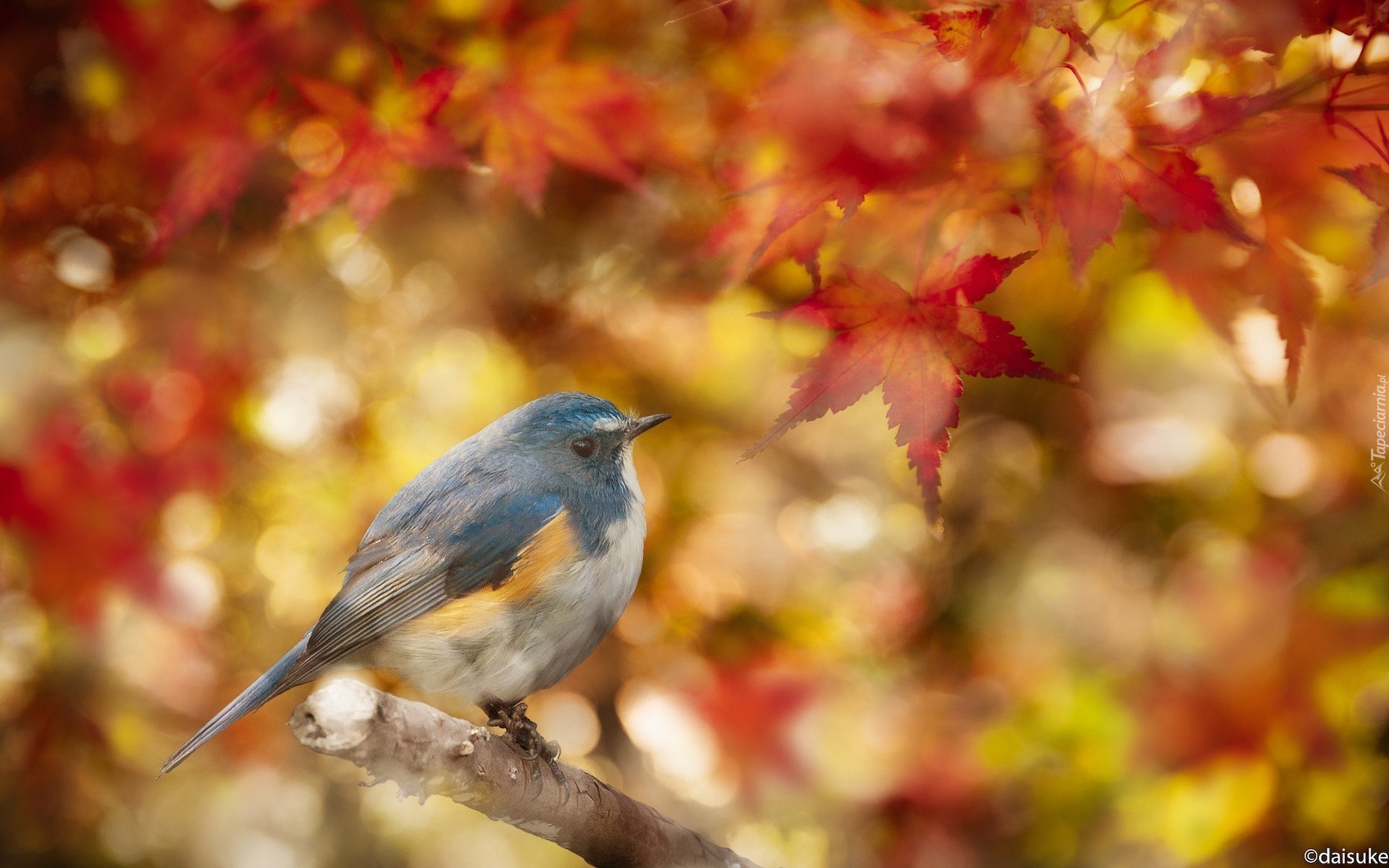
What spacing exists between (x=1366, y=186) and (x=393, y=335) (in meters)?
1.55

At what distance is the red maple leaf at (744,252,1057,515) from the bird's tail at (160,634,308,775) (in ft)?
1.74

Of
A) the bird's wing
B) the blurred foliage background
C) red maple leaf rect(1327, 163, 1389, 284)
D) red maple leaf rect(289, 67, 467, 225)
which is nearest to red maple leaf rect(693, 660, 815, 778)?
the blurred foliage background

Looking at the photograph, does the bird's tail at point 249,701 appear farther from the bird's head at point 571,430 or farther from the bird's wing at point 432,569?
the bird's head at point 571,430

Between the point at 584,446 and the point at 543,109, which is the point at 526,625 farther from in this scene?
the point at 543,109

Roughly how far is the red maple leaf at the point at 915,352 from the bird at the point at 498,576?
7.1 inches

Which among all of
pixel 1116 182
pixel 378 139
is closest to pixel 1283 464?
pixel 1116 182

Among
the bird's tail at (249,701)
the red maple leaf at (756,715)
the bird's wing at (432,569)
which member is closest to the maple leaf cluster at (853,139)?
the bird's wing at (432,569)

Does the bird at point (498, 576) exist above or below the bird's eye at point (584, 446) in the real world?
below

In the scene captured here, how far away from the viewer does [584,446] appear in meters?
1.02

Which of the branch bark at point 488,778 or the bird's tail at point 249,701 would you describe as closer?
the branch bark at point 488,778

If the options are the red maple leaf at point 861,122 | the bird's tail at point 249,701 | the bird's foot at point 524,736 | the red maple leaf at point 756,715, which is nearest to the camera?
the bird's tail at point 249,701

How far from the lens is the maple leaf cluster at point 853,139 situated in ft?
3.27

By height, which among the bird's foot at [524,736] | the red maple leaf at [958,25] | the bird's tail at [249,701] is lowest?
the bird's foot at [524,736]

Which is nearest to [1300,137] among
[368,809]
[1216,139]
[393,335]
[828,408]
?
[1216,139]
